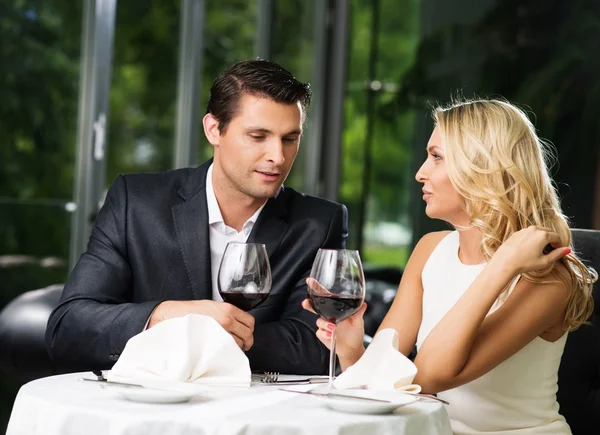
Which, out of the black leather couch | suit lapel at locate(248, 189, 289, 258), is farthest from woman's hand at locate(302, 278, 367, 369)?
the black leather couch

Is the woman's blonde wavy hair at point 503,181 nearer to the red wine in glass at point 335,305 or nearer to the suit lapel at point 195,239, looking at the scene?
the red wine in glass at point 335,305

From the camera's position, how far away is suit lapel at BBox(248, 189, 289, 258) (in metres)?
2.57

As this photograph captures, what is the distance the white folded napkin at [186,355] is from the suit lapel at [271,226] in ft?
2.34

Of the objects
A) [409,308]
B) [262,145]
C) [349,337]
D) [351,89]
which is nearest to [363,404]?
[349,337]

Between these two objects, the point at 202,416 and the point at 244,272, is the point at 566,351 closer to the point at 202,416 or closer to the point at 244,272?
the point at 244,272

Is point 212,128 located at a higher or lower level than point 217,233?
higher

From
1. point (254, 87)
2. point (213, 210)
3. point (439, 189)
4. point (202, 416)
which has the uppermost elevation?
point (254, 87)

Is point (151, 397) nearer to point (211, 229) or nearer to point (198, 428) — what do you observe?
point (198, 428)

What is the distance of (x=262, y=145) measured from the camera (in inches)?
98.5

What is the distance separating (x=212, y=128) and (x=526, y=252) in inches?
41.2

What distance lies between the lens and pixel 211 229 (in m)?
2.62

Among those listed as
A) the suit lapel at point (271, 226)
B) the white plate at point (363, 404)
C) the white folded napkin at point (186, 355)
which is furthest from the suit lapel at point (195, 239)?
the white plate at point (363, 404)

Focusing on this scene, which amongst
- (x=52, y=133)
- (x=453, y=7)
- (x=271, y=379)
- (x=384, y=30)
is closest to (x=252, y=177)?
(x=271, y=379)

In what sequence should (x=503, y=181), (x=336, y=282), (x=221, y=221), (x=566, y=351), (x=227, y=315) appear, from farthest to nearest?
(x=566, y=351), (x=221, y=221), (x=503, y=181), (x=227, y=315), (x=336, y=282)
